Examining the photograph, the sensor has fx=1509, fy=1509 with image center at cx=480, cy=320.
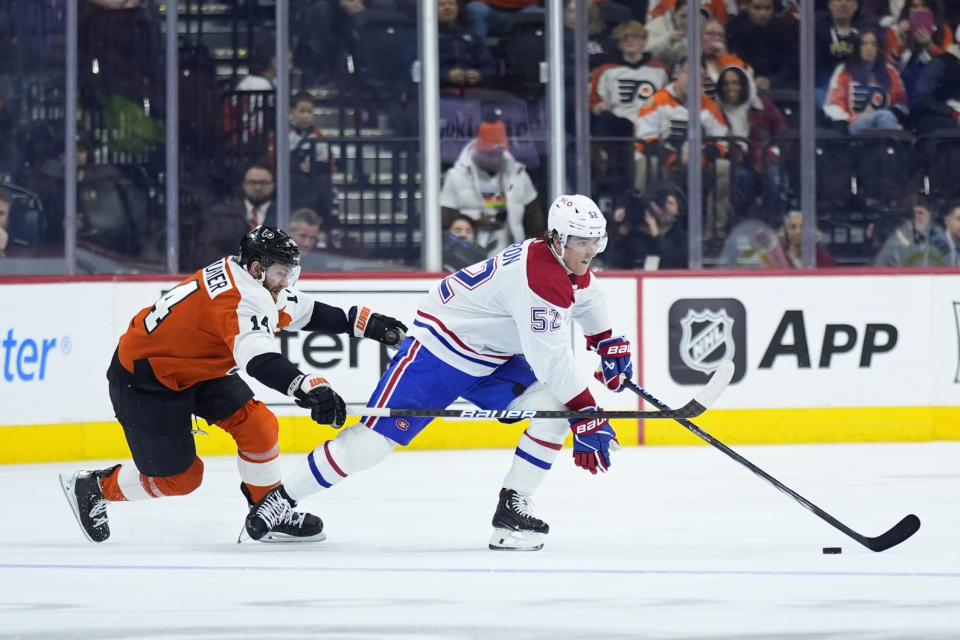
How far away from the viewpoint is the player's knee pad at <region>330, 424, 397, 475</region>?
162 inches

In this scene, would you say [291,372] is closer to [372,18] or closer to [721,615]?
[721,615]

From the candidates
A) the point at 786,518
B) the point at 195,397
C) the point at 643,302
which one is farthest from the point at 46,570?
the point at 643,302

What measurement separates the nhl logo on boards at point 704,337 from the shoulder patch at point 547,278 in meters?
3.08

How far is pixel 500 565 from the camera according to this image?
12.8 ft

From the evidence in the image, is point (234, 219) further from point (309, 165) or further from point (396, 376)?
point (396, 376)

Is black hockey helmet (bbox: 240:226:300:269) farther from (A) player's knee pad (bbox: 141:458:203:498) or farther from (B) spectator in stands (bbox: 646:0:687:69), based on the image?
(B) spectator in stands (bbox: 646:0:687:69)

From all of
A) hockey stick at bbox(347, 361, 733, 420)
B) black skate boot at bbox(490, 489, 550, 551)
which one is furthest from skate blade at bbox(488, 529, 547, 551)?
hockey stick at bbox(347, 361, 733, 420)

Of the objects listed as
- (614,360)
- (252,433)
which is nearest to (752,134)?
(614,360)

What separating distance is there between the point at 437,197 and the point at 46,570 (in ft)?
12.8

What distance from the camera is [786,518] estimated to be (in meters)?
4.76

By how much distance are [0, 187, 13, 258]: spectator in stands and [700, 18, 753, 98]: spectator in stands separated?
343cm

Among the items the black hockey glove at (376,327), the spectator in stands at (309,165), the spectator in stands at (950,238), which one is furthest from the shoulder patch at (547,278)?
the spectator in stands at (950,238)

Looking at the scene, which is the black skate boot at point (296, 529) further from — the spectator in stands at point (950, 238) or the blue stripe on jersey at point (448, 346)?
the spectator in stands at point (950, 238)

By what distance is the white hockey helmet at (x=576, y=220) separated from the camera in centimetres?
398
